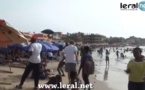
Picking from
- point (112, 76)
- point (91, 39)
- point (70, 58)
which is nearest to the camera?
point (70, 58)

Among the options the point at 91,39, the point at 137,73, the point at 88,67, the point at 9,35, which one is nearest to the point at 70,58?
the point at 88,67

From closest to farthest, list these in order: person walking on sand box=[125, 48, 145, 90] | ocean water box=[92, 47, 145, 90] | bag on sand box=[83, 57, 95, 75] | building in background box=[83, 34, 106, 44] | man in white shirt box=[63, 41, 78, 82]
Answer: person walking on sand box=[125, 48, 145, 90] → bag on sand box=[83, 57, 95, 75] → man in white shirt box=[63, 41, 78, 82] → ocean water box=[92, 47, 145, 90] → building in background box=[83, 34, 106, 44]

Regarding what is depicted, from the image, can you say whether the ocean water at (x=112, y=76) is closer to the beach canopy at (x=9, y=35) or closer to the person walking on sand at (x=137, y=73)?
the beach canopy at (x=9, y=35)

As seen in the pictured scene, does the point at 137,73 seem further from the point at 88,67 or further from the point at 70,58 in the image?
the point at 70,58

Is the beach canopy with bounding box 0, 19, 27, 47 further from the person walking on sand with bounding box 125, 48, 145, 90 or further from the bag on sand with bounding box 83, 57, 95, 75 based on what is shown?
the person walking on sand with bounding box 125, 48, 145, 90

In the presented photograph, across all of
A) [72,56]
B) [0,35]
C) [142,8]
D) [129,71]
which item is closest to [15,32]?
[0,35]

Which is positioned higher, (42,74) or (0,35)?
(0,35)

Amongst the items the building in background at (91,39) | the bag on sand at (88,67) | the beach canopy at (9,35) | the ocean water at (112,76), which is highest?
the beach canopy at (9,35)

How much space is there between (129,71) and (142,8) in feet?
73.8

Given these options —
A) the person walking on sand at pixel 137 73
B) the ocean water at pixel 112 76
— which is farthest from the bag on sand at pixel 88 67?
the ocean water at pixel 112 76

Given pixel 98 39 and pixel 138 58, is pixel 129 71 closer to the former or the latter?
pixel 138 58

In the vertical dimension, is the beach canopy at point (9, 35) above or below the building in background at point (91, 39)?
above

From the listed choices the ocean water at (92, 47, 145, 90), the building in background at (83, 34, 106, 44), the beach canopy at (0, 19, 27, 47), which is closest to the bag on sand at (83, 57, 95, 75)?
the beach canopy at (0, 19, 27, 47)

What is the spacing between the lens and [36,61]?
8922mm
